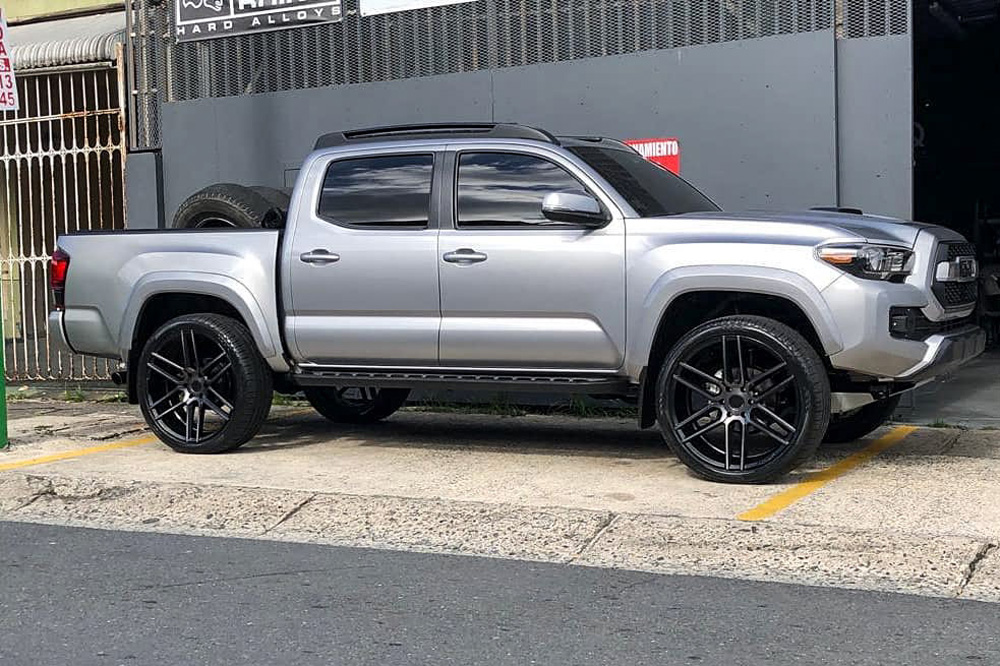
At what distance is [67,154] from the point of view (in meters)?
12.7

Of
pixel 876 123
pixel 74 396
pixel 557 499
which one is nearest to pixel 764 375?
pixel 557 499

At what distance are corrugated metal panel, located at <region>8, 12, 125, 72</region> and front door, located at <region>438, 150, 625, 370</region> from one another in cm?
621

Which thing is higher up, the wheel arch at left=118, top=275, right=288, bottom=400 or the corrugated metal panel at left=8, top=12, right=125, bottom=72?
the corrugated metal panel at left=8, top=12, right=125, bottom=72

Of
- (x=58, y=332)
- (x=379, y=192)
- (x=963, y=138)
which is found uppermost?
(x=963, y=138)

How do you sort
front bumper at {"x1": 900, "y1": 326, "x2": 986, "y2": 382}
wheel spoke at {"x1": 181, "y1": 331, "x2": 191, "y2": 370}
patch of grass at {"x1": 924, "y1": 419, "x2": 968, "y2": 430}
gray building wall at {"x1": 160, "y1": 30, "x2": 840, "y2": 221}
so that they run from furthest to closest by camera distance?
gray building wall at {"x1": 160, "y1": 30, "x2": 840, "y2": 221} < patch of grass at {"x1": 924, "y1": 419, "x2": 968, "y2": 430} < wheel spoke at {"x1": 181, "y1": 331, "x2": 191, "y2": 370} < front bumper at {"x1": 900, "y1": 326, "x2": 986, "y2": 382}

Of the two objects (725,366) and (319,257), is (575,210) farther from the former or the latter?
(319,257)

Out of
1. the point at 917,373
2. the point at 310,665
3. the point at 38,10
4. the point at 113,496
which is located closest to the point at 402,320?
the point at 113,496

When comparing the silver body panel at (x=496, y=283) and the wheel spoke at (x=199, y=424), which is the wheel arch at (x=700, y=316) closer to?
the silver body panel at (x=496, y=283)

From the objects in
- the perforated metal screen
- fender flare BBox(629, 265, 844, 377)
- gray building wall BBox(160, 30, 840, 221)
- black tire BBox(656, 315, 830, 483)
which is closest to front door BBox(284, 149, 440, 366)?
fender flare BBox(629, 265, 844, 377)

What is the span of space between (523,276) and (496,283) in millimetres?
175

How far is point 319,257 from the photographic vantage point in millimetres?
7977

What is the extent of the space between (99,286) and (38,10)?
24.3ft

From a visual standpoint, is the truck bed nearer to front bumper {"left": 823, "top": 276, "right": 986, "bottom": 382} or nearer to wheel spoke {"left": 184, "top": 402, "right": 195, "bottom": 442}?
wheel spoke {"left": 184, "top": 402, "right": 195, "bottom": 442}

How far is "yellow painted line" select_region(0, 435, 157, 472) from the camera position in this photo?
8.16 metres
